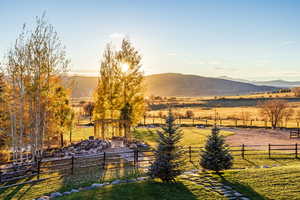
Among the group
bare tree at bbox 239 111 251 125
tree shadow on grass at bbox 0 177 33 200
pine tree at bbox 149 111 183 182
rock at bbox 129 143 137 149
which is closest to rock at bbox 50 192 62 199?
tree shadow on grass at bbox 0 177 33 200

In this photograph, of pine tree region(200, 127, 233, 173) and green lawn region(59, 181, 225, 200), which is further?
pine tree region(200, 127, 233, 173)

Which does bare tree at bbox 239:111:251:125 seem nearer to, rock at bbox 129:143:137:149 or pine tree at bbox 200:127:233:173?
rock at bbox 129:143:137:149

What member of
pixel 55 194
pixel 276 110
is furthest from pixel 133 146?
pixel 276 110

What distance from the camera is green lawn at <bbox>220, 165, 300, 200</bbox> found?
8.93 m

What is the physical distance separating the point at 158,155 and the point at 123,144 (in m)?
13.0

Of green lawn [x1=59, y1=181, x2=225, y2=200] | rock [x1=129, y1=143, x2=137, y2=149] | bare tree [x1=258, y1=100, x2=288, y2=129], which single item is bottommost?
rock [x1=129, y1=143, x2=137, y2=149]

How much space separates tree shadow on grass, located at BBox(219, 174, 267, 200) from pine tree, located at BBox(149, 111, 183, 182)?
2.19m

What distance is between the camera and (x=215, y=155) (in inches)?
486

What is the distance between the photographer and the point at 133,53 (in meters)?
26.5

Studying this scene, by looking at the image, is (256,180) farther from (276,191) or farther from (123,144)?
(123,144)

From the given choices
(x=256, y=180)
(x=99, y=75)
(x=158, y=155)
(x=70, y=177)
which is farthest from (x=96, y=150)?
(x=256, y=180)

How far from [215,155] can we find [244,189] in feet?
9.45

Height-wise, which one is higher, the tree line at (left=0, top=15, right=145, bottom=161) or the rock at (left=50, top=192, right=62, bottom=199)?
the tree line at (left=0, top=15, right=145, bottom=161)

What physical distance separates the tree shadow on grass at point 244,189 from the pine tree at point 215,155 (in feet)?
3.55
